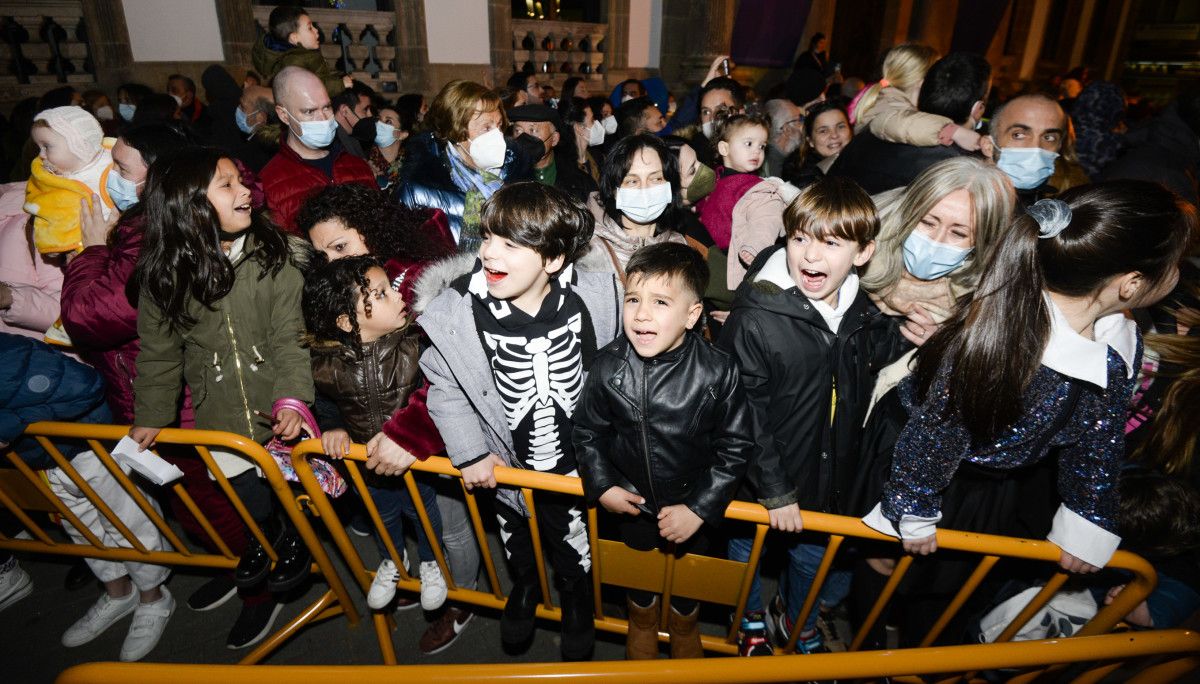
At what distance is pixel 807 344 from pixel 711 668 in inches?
46.8

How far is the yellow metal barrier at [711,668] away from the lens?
1.33 meters

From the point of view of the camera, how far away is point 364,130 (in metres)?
5.41

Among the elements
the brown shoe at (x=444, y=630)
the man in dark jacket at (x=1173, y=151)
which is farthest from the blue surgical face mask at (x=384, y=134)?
the man in dark jacket at (x=1173, y=151)

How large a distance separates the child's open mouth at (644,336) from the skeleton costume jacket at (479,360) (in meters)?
0.36

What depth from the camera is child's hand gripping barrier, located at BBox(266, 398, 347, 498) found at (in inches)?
93.9

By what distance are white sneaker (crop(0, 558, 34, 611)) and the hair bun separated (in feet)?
17.1

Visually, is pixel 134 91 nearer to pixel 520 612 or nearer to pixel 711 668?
pixel 520 612

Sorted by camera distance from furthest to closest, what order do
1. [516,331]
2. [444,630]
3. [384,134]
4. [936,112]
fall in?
[384,134] → [936,112] → [444,630] → [516,331]

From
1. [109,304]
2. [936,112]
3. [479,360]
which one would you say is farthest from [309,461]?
[936,112]

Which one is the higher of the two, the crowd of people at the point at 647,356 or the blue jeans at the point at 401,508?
the crowd of people at the point at 647,356

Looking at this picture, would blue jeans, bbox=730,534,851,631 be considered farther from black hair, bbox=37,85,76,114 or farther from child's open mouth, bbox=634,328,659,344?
black hair, bbox=37,85,76,114

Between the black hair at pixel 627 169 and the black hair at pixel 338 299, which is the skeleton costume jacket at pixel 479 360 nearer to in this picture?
the black hair at pixel 338 299

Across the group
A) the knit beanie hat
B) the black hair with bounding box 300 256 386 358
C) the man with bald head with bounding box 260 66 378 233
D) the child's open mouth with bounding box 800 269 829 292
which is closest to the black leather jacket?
the child's open mouth with bounding box 800 269 829 292

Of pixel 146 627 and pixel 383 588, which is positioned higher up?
pixel 383 588
